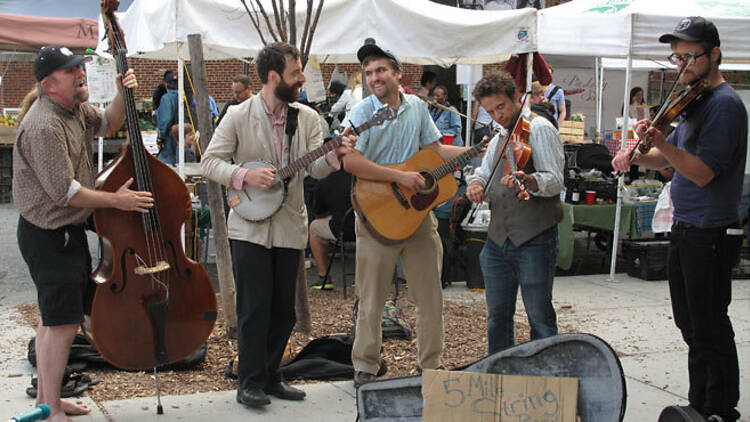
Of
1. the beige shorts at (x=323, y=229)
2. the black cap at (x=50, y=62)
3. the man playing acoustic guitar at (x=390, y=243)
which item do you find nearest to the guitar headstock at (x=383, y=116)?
the man playing acoustic guitar at (x=390, y=243)

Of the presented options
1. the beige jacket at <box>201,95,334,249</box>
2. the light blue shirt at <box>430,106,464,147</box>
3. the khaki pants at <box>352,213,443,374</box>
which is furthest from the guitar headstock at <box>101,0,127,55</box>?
the light blue shirt at <box>430,106,464,147</box>

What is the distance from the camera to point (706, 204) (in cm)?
354

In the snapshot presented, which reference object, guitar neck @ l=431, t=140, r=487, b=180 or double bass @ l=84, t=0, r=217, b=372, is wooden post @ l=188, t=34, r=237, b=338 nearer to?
double bass @ l=84, t=0, r=217, b=372

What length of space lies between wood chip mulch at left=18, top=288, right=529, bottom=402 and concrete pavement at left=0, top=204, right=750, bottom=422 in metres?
0.19

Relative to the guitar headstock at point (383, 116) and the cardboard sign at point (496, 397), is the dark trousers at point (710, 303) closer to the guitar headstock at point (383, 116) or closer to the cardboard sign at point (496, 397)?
the cardboard sign at point (496, 397)

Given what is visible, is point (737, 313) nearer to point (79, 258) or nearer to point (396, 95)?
point (396, 95)

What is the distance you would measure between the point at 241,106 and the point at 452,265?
4084 mm

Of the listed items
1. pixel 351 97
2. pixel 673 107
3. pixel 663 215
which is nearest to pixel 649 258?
pixel 663 215

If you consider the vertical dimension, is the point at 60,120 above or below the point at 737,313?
above

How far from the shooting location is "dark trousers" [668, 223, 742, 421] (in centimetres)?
353

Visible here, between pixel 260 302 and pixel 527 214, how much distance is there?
1.47 m

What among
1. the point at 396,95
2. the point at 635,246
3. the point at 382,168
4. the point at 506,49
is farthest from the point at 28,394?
the point at 635,246

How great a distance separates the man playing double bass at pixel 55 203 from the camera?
3.49 metres

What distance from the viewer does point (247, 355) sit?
4.05 m
